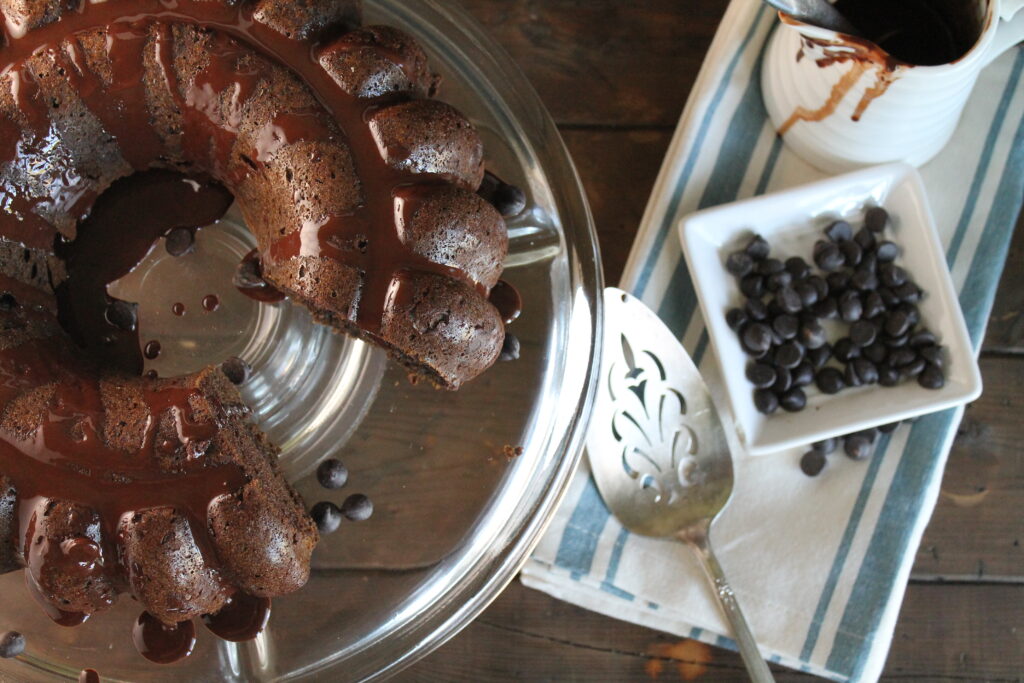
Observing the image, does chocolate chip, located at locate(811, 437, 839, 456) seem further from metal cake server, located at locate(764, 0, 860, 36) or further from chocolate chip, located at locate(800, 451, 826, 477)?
metal cake server, located at locate(764, 0, 860, 36)

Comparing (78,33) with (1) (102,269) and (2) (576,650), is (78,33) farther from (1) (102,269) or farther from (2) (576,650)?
(2) (576,650)

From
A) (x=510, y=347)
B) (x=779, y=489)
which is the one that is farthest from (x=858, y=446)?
(x=510, y=347)

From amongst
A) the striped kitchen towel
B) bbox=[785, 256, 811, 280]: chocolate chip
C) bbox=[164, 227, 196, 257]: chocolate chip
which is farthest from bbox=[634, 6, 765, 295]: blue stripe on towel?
bbox=[164, 227, 196, 257]: chocolate chip

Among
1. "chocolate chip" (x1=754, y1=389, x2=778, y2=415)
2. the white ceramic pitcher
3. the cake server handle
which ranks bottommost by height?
the cake server handle

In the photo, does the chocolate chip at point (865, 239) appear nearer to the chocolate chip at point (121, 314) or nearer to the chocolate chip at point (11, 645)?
the chocolate chip at point (121, 314)

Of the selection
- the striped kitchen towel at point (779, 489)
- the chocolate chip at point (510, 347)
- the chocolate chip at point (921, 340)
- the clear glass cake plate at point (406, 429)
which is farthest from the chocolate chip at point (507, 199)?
the chocolate chip at point (921, 340)

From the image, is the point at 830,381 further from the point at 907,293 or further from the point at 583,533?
the point at 583,533
